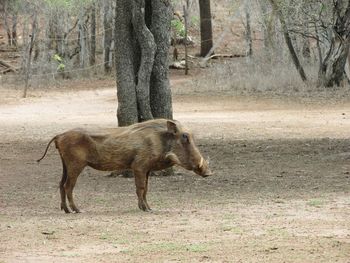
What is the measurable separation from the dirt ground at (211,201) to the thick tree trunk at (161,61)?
1206 millimetres

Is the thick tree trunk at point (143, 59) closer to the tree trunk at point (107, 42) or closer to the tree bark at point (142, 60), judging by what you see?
the tree bark at point (142, 60)

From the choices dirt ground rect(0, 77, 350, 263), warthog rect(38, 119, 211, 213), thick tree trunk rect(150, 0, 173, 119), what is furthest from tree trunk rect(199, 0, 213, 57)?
warthog rect(38, 119, 211, 213)

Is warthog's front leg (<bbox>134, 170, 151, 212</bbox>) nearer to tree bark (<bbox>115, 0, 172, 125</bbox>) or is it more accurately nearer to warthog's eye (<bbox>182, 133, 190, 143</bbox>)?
warthog's eye (<bbox>182, 133, 190, 143</bbox>)

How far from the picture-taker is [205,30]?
46.6m

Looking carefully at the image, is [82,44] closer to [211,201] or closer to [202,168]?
[211,201]

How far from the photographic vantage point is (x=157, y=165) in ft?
32.6

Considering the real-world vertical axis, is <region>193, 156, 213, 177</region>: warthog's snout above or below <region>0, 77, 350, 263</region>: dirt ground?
above

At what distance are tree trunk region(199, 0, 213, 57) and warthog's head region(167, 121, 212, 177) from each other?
3618cm

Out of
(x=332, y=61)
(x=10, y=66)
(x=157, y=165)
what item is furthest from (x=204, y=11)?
(x=157, y=165)

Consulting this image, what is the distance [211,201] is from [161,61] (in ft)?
12.8

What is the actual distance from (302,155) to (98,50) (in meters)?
34.8

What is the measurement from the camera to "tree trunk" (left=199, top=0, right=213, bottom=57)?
45.6 meters

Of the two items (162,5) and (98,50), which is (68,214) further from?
(98,50)

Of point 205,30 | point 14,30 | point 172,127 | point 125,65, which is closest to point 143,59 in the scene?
point 125,65
